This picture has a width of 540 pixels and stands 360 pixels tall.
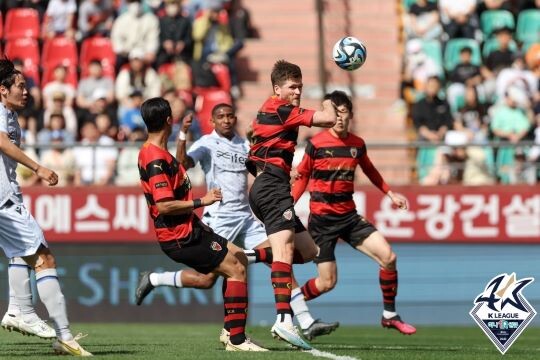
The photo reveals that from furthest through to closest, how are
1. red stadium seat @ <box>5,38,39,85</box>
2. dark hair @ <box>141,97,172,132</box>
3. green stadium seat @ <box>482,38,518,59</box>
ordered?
1. red stadium seat @ <box>5,38,39,85</box>
2. green stadium seat @ <box>482,38,518,59</box>
3. dark hair @ <box>141,97,172,132</box>

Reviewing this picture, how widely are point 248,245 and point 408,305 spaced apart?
6383 millimetres

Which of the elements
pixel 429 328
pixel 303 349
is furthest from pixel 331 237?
pixel 429 328

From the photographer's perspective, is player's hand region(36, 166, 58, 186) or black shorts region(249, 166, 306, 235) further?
black shorts region(249, 166, 306, 235)

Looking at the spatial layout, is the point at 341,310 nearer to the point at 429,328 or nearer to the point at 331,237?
the point at 429,328

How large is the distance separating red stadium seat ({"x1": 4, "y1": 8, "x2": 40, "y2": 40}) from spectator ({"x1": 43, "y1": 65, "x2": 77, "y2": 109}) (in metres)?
1.52

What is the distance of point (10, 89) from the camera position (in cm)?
1160

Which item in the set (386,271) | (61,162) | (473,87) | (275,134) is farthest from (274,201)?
(473,87)

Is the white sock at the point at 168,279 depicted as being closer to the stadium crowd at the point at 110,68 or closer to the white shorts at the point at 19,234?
the white shorts at the point at 19,234

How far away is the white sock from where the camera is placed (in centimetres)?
1305

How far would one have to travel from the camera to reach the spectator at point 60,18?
2455 centimetres

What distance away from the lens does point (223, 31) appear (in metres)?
24.3

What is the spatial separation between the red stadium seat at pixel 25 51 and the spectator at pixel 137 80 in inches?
67.6

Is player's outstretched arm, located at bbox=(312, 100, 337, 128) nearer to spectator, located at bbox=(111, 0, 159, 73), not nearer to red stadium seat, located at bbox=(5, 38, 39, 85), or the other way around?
spectator, located at bbox=(111, 0, 159, 73)

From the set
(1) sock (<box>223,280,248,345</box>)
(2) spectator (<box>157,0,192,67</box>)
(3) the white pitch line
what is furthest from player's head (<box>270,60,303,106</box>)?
(2) spectator (<box>157,0,192,67</box>)
